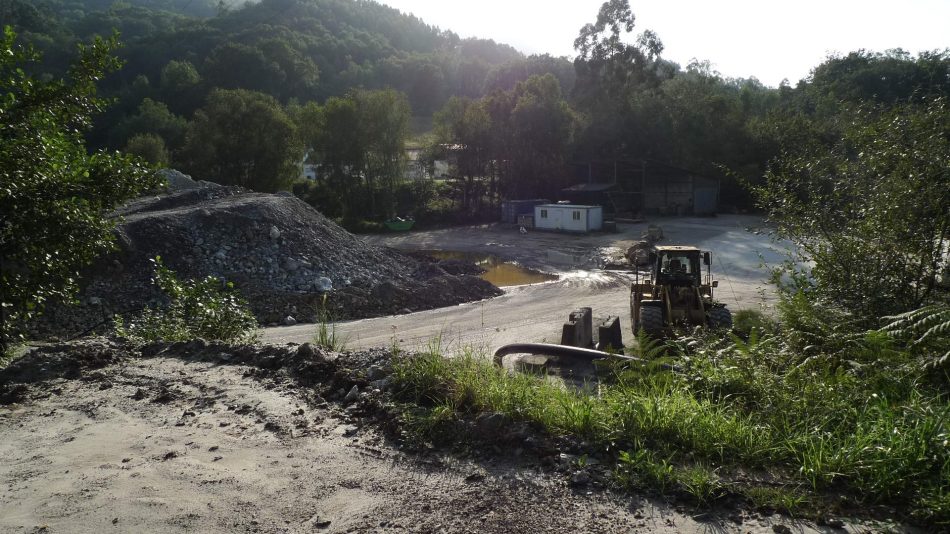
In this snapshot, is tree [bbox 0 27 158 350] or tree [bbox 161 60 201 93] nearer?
tree [bbox 0 27 158 350]

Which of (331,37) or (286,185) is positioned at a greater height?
(331,37)

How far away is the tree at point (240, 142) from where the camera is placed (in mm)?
38625

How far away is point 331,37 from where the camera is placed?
86688mm

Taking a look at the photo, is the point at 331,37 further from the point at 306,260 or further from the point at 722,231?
the point at 306,260

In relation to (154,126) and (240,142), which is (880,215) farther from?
(154,126)

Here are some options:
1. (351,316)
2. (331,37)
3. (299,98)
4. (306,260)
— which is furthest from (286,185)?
(331,37)

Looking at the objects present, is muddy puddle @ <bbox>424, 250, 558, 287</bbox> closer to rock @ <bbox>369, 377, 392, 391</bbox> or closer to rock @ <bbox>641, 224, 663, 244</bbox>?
rock @ <bbox>641, 224, 663, 244</bbox>

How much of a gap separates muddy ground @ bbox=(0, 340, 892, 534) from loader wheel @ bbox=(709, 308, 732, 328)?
23.5 feet

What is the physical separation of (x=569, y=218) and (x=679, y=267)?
23.6 m

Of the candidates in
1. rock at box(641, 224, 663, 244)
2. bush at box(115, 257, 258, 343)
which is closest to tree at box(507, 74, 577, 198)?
rock at box(641, 224, 663, 244)

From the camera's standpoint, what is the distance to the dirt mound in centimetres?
1644

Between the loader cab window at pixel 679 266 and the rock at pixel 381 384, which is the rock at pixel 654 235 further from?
the rock at pixel 381 384

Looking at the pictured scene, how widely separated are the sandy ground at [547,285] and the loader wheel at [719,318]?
2.03ft

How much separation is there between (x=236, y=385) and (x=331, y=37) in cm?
8846
